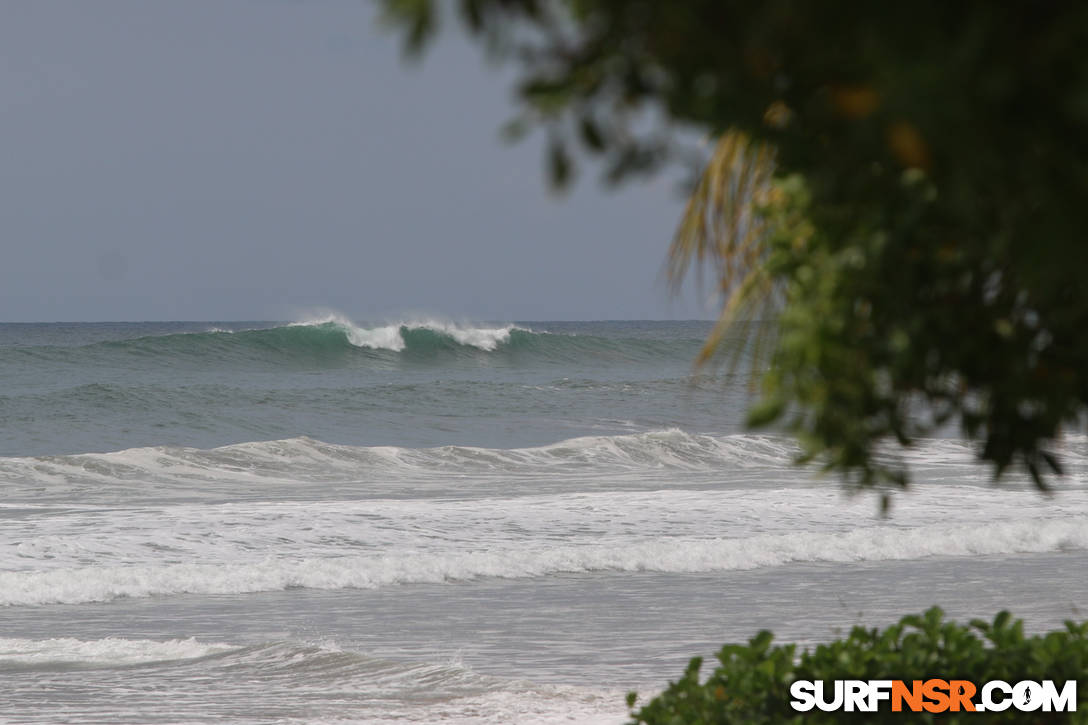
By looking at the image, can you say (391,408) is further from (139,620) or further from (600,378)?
(139,620)

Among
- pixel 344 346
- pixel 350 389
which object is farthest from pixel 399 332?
pixel 350 389

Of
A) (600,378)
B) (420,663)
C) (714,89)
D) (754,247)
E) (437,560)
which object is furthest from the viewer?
(600,378)

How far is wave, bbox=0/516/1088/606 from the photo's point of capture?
961 cm

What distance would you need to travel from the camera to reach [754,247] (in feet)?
9.55

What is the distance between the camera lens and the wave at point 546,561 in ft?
31.5

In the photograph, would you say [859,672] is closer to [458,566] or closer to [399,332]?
[458,566]

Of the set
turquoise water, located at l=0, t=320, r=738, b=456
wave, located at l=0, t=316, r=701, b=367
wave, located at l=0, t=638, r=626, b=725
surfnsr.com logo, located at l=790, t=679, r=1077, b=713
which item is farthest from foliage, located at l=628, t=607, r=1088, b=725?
wave, located at l=0, t=316, r=701, b=367

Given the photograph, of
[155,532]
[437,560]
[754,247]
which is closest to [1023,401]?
[754,247]

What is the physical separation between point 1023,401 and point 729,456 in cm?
1950

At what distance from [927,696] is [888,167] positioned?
93.2 inches

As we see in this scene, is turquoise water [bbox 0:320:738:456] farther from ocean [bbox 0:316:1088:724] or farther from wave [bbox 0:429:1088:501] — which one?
wave [bbox 0:429:1088:501]

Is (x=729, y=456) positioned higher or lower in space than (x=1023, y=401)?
lower

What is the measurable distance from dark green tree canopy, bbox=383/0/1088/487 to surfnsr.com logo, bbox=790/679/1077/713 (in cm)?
187

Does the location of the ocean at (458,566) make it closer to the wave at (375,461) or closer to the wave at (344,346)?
the wave at (375,461)
